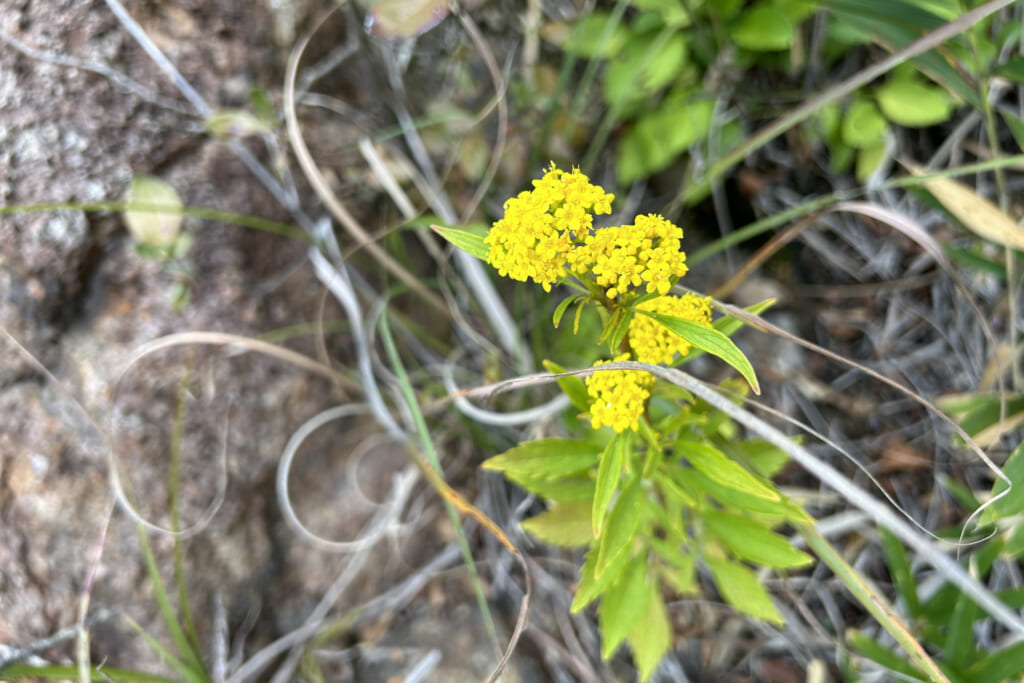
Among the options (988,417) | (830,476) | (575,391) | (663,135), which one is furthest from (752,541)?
(663,135)

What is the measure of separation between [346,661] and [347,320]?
2.92 ft

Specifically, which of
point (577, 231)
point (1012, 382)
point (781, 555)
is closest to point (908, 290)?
point (1012, 382)

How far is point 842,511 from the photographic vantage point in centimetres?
177

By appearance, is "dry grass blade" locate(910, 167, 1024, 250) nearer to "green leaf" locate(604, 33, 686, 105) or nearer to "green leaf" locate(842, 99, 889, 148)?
"green leaf" locate(842, 99, 889, 148)

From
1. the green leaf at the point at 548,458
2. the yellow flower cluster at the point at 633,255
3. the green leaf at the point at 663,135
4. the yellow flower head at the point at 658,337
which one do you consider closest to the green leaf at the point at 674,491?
the green leaf at the point at 548,458

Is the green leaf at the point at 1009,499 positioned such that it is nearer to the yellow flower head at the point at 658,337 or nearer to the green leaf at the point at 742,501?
the green leaf at the point at 742,501

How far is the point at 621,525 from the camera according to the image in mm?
1115

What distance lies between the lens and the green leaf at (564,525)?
134cm

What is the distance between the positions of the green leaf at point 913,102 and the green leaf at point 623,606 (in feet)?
4.41

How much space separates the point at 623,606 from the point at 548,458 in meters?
0.35

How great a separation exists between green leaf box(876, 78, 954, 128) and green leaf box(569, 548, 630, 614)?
138cm

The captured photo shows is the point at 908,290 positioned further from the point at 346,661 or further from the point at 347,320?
the point at 346,661

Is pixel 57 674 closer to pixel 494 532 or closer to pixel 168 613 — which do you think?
pixel 168 613

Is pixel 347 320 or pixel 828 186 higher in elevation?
pixel 828 186
